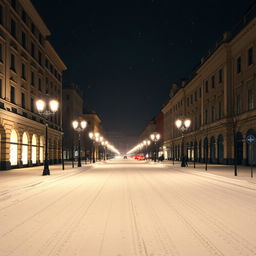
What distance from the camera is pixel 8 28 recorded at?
107 ft

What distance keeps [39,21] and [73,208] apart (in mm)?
37067

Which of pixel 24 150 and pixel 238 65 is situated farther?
pixel 238 65

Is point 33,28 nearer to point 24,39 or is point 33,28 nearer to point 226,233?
point 24,39

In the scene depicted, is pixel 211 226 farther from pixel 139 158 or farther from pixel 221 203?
pixel 139 158

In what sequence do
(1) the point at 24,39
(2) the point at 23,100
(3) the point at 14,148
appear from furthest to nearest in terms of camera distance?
(1) the point at 24,39 < (2) the point at 23,100 < (3) the point at 14,148

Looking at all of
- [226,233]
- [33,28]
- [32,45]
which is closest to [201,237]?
[226,233]

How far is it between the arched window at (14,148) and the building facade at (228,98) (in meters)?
16.9

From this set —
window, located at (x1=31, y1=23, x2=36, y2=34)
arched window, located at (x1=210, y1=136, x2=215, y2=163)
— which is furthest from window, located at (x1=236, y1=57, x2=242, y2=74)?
window, located at (x1=31, y1=23, x2=36, y2=34)

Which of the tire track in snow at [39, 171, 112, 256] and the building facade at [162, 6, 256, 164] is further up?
the building facade at [162, 6, 256, 164]

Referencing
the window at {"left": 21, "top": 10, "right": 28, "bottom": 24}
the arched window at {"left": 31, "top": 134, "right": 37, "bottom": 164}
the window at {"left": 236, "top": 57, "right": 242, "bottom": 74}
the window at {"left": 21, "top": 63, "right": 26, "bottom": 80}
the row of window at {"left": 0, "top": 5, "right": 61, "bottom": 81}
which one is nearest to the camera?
the row of window at {"left": 0, "top": 5, "right": 61, "bottom": 81}

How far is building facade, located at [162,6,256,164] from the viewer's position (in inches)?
1433

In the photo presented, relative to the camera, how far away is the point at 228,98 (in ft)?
141

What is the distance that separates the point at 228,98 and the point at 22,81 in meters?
23.0

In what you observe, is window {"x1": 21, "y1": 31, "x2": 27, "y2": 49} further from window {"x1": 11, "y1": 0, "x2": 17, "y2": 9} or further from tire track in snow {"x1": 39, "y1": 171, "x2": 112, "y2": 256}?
tire track in snow {"x1": 39, "y1": 171, "x2": 112, "y2": 256}
